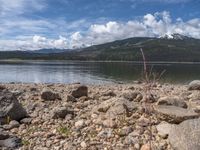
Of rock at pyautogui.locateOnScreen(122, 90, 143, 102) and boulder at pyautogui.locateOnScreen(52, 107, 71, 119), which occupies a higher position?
rock at pyautogui.locateOnScreen(122, 90, 143, 102)

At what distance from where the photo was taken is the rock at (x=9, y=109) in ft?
44.1

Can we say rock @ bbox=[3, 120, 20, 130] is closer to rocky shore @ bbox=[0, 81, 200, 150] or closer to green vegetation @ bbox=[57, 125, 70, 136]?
rocky shore @ bbox=[0, 81, 200, 150]

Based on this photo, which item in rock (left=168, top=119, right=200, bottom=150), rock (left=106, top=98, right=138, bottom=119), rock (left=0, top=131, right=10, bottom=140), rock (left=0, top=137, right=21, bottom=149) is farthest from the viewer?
rock (left=106, top=98, right=138, bottom=119)

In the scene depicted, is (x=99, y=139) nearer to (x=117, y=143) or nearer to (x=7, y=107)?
(x=117, y=143)

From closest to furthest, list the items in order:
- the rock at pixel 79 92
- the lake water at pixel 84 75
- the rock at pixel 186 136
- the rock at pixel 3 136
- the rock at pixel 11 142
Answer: the rock at pixel 186 136
the rock at pixel 11 142
the rock at pixel 3 136
the rock at pixel 79 92
the lake water at pixel 84 75

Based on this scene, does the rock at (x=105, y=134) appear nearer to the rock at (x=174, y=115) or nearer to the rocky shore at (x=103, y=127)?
the rocky shore at (x=103, y=127)

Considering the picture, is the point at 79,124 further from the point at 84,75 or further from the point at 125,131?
the point at 84,75

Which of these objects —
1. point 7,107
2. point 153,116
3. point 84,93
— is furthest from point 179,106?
point 84,93

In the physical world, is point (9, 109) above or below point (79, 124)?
above

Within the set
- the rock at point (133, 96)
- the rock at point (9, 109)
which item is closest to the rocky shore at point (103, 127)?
the rock at point (9, 109)

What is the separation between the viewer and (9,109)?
13.6m

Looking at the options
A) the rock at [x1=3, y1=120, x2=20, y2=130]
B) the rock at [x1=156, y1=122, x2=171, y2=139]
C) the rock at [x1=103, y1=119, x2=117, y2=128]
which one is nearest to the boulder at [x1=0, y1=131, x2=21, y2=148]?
the rock at [x1=3, y1=120, x2=20, y2=130]

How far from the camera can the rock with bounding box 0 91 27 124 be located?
1346cm

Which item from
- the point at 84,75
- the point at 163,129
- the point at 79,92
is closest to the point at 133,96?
the point at 79,92
